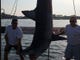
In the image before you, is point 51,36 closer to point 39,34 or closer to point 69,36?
point 39,34

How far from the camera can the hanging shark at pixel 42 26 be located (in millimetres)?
7320

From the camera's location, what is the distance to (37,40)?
759 centimetres

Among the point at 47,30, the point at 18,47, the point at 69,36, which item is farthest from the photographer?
the point at 18,47

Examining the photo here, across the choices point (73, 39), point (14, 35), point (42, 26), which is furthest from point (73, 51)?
point (14, 35)

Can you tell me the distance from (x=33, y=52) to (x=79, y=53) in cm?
127

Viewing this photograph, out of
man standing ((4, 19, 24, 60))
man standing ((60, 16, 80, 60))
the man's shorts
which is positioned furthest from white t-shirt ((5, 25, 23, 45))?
the man's shorts

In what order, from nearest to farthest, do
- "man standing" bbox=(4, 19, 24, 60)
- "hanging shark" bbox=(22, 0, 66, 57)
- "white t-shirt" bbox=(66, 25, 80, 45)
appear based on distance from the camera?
"hanging shark" bbox=(22, 0, 66, 57) → "white t-shirt" bbox=(66, 25, 80, 45) → "man standing" bbox=(4, 19, 24, 60)

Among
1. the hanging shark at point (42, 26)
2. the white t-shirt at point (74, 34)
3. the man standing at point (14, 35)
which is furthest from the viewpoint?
the man standing at point (14, 35)

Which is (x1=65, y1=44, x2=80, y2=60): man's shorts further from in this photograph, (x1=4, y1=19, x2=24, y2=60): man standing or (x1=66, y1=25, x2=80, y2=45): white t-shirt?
(x1=4, y1=19, x2=24, y2=60): man standing

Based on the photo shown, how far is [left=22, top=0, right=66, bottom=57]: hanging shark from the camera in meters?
7.32

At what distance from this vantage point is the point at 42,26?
743 centimetres

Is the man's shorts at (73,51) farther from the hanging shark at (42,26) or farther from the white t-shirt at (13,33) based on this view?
the white t-shirt at (13,33)

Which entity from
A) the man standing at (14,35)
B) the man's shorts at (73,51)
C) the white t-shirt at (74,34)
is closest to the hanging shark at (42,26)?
the white t-shirt at (74,34)

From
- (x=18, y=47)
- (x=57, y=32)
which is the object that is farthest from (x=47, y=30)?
(x=18, y=47)
